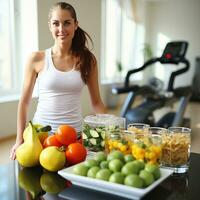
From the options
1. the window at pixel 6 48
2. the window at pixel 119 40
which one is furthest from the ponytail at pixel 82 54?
the window at pixel 119 40

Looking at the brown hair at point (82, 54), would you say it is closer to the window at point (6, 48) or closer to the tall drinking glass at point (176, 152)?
the tall drinking glass at point (176, 152)

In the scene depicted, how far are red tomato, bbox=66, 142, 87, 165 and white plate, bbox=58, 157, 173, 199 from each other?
4.5 inches

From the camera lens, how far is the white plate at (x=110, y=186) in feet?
2.97

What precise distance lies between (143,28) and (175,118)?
13.8 ft

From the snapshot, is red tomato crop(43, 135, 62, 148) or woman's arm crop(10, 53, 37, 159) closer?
red tomato crop(43, 135, 62, 148)

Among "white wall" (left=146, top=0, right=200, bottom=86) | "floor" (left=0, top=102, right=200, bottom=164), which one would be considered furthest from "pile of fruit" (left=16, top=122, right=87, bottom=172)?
"white wall" (left=146, top=0, right=200, bottom=86)

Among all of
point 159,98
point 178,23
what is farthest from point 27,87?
point 178,23

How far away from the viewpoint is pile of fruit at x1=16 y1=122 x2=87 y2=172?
113 centimetres

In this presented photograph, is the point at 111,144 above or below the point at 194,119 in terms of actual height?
above

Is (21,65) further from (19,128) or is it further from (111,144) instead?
(111,144)

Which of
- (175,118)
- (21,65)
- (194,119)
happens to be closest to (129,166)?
(175,118)

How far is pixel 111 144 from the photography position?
1192mm

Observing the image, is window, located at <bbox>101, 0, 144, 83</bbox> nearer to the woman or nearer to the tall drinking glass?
the woman

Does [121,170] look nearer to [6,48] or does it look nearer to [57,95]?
[57,95]
